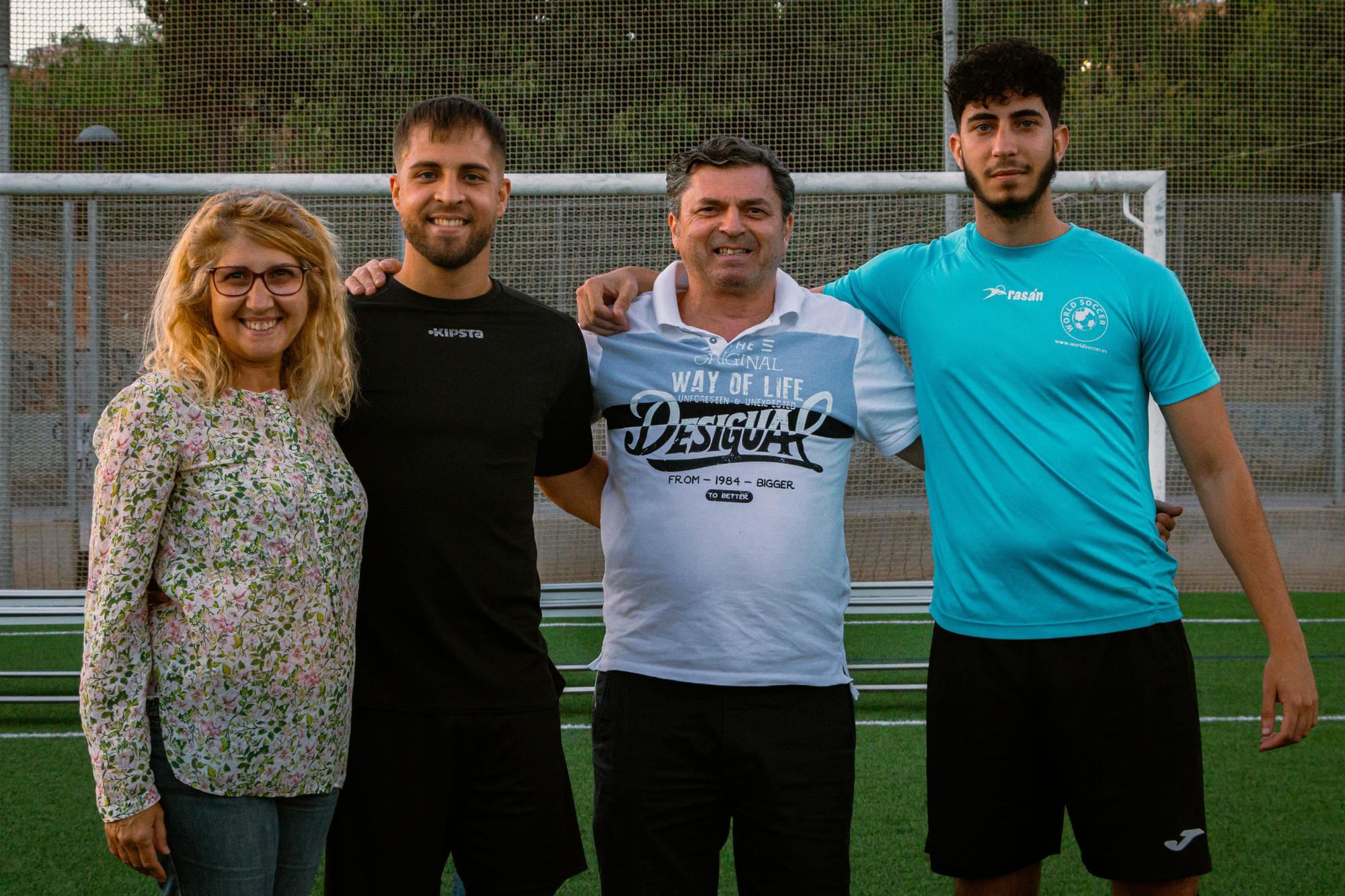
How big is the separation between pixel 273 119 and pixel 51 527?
8.79 meters

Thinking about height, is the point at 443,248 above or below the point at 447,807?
above

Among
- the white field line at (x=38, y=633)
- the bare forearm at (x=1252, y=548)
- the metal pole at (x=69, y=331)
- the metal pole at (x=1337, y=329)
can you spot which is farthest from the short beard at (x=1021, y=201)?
the metal pole at (x=1337, y=329)

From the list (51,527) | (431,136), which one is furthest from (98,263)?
(431,136)

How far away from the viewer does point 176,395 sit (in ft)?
6.41

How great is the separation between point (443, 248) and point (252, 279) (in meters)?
0.43

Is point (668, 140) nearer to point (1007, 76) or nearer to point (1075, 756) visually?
point (1007, 76)

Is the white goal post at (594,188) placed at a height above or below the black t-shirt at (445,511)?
above

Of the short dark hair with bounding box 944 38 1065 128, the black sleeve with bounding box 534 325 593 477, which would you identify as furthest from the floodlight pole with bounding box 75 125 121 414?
the short dark hair with bounding box 944 38 1065 128

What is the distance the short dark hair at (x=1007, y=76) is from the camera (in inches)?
96.0

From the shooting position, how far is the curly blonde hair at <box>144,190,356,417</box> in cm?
204

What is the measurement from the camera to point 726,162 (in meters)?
2.52

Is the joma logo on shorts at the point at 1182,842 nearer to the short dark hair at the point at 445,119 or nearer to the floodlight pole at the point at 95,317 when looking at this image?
the short dark hair at the point at 445,119

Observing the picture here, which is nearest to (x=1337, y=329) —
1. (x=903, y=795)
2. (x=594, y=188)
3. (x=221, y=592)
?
(x=594, y=188)

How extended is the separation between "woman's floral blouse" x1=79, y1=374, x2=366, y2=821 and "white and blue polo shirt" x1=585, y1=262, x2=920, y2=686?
2.27ft
